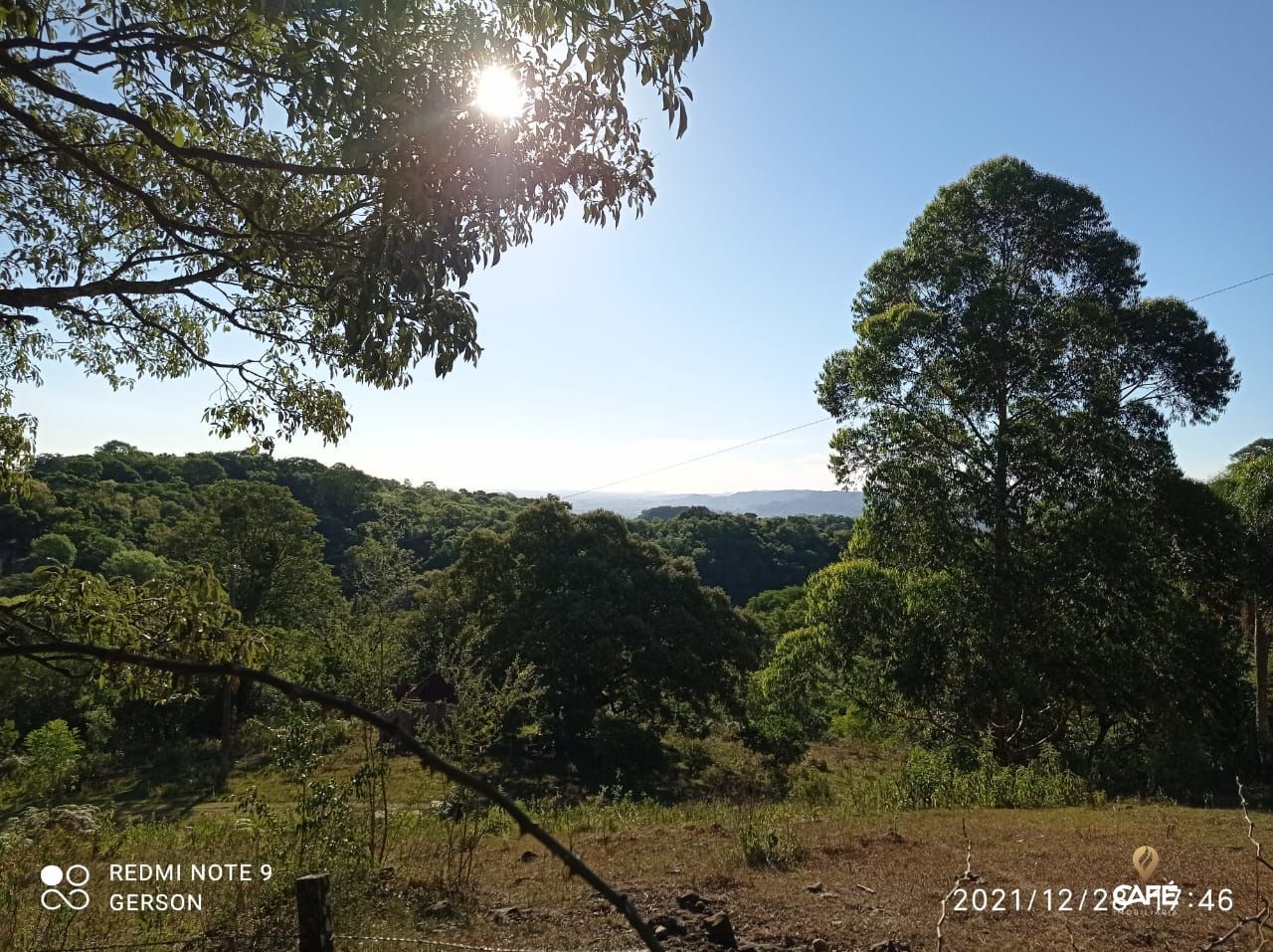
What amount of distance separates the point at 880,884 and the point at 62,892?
→ 617cm

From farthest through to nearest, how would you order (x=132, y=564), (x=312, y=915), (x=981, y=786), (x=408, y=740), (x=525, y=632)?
(x=132, y=564) < (x=525, y=632) < (x=981, y=786) < (x=312, y=915) < (x=408, y=740)

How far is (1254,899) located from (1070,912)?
1.38 meters

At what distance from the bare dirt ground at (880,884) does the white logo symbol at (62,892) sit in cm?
221

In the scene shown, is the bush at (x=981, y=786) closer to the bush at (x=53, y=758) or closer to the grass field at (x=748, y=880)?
the grass field at (x=748, y=880)

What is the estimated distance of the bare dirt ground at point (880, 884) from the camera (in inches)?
182

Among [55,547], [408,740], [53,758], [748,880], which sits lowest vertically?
[748,880]

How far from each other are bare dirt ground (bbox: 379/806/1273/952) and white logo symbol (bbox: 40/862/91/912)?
2213 millimetres

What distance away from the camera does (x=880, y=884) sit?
570 cm

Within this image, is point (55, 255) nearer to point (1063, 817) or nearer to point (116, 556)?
point (1063, 817)

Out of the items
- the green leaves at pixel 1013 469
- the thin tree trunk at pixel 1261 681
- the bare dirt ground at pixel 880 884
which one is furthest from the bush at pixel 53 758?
the thin tree trunk at pixel 1261 681

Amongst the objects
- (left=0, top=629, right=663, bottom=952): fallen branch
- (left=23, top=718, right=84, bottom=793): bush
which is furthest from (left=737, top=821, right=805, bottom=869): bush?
(left=23, top=718, right=84, bottom=793): bush

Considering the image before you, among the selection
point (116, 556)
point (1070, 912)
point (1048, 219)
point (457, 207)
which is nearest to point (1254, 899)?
point (1070, 912)

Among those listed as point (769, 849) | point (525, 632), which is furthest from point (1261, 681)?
point (525, 632)

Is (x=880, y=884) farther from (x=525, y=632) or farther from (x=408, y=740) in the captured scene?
(x=525, y=632)
